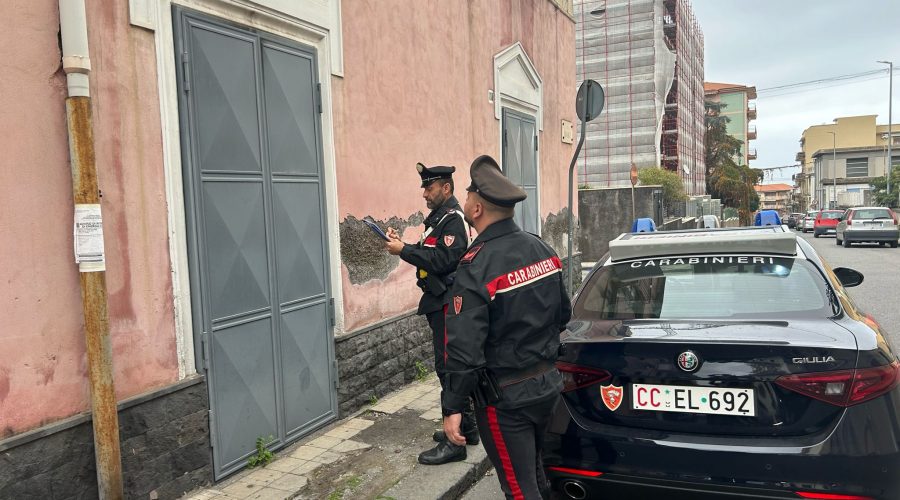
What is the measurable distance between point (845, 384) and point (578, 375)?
1.08 meters

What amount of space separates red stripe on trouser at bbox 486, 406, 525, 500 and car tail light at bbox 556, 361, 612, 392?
54cm

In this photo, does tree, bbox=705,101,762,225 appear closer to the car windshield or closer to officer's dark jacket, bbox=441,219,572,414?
the car windshield

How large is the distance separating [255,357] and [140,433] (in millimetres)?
886

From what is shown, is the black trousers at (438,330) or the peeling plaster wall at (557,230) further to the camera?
the peeling plaster wall at (557,230)

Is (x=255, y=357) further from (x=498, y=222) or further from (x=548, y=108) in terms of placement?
(x=548, y=108)

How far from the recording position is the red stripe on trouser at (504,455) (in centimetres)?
260

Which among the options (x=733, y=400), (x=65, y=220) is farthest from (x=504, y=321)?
(x=65, y=220)

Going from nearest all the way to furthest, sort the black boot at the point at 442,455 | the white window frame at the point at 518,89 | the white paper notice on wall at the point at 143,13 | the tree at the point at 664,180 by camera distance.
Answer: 1. the white paper notice on wall at the point at 143,13
2. the black boot at the point at 442,455
3. the white window frame at the point at 518,89
4. the tree at the point at 664,180

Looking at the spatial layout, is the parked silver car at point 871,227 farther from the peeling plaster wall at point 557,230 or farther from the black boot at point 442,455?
the black boot at point 442,455

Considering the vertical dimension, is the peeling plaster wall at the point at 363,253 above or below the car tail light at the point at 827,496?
above

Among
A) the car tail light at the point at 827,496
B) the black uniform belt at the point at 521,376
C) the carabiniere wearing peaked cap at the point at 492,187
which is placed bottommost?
the car tail light at the point at 827,496

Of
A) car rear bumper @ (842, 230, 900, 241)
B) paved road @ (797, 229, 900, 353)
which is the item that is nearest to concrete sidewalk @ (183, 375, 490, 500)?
paved road @ (797, 229, 900, 353)

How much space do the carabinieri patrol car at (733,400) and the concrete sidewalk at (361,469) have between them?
3.67 feet

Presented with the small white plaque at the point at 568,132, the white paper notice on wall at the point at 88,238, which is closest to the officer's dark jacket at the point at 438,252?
the white paper notice on wall at the point at 88,238
